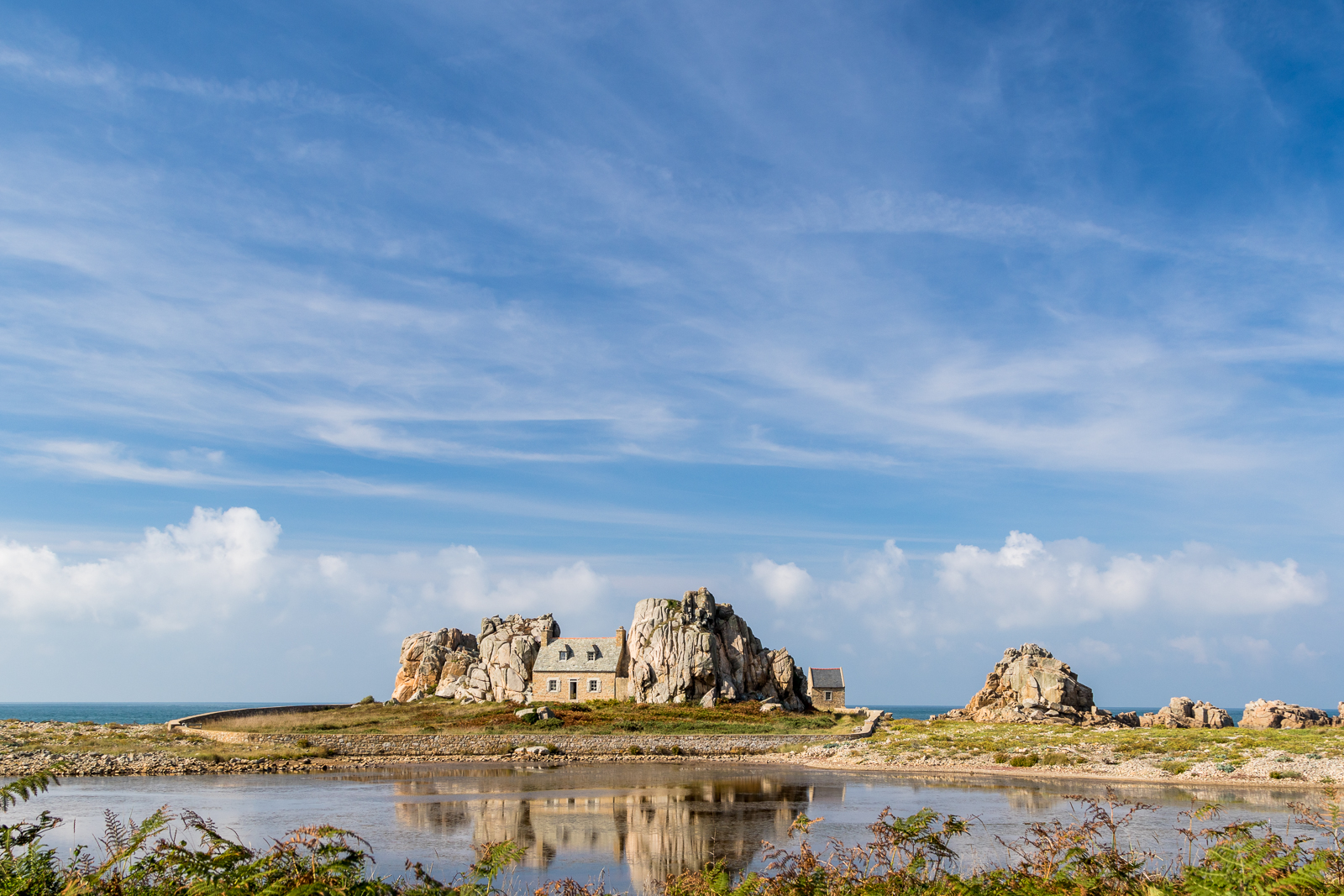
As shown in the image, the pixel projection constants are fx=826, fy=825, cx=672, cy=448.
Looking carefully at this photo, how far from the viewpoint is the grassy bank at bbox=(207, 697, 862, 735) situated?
5178 cm

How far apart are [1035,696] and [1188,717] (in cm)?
1143

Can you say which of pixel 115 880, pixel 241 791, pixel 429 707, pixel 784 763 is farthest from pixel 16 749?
pixel 115 880

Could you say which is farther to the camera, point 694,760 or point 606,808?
point 694,760

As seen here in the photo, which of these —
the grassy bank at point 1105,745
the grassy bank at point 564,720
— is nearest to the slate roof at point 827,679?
the grassy bank at point 564,720

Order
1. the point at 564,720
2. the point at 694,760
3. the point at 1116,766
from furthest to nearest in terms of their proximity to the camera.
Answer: the point at 564,720, the point at 694,760, the point at 1116,766

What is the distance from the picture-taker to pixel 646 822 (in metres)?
24.2

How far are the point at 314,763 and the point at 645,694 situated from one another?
29.9m

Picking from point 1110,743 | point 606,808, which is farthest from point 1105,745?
point 606,808

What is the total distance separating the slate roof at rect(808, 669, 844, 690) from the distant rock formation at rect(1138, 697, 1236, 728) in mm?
24287

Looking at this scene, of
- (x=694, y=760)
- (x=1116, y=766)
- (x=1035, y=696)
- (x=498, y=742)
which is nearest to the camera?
(x=1116, y=766)

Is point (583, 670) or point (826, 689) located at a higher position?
point (583, 670)

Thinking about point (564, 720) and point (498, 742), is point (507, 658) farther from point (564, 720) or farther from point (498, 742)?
point (498, 742)

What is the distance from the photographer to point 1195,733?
155ft

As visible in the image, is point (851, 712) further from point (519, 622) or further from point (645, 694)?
point (519, 622)
